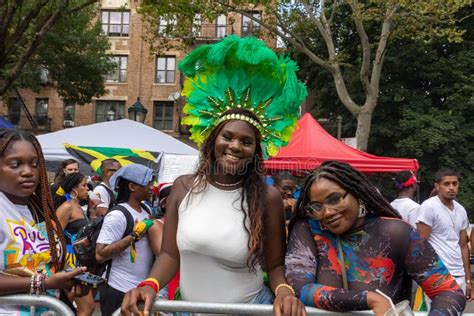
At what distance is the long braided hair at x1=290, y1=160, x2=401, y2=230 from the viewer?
2.20 m

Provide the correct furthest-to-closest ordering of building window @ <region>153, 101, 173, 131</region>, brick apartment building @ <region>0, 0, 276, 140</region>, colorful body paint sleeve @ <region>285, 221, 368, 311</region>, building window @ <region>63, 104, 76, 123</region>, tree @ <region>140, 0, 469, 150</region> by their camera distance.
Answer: building window @ <region>153, 101, 173, 131</region>
building window @ <region>63, 104, 76, 123</region>
brick apartment building @ <region>0, 0, 276, 140</region>
tree @ <region>140, 0, 469, 150</region>
colorful body paint sleeve @ <region>285, 221, 368, 311</region>

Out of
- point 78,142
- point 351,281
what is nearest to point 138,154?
point 78,142

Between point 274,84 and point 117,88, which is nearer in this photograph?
point 274,84

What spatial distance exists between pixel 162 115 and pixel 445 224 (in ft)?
87.8

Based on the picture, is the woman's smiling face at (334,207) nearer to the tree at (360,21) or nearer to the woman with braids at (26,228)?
the woman with braids at (26,228)

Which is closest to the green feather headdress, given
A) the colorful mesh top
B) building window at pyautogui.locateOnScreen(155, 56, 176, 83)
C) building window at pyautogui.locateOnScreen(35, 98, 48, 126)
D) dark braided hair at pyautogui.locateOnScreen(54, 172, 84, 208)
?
the colorful mesh top

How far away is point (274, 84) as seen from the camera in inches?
109

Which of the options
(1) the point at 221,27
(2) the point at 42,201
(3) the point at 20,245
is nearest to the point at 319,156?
(2) the point at 42,201

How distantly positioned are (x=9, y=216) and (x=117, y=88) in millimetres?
29562

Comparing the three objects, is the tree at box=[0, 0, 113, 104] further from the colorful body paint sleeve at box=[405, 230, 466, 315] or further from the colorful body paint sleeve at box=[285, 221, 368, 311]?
the colorful body paint sleeve at box=[405, 230, 466, 315]

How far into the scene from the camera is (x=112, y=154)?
9.01 meters

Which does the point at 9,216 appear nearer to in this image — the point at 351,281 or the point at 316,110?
the point at 351,281

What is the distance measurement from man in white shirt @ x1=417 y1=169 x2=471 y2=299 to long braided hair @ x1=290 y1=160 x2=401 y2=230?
337 centimetres

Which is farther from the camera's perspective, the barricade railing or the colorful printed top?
the colorful printed top
